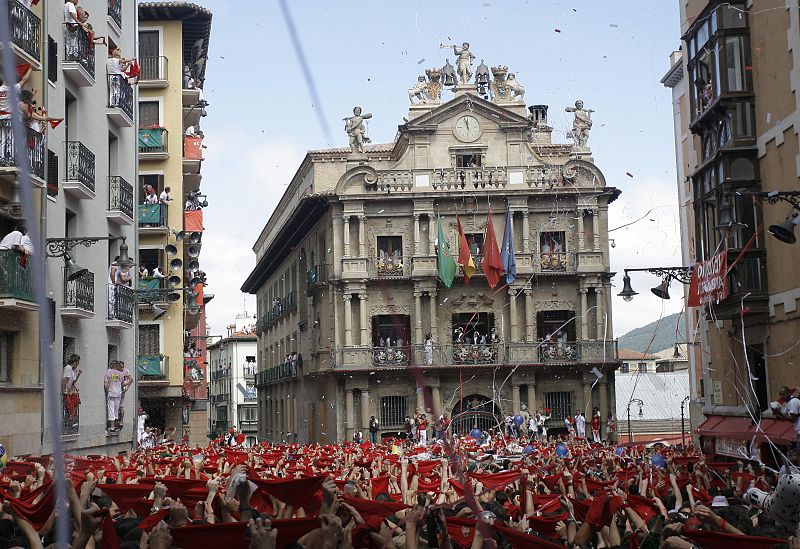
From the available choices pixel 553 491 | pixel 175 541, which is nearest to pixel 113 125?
pixel 553 491

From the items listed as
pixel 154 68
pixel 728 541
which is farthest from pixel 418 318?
pixel 728 541

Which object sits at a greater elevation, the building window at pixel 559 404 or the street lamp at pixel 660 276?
the street lamp at pixel 660 276

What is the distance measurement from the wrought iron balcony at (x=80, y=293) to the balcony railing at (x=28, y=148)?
3628 millimetres

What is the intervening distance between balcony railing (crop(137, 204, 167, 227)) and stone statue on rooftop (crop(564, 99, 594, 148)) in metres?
20.7

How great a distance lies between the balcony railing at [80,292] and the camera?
25.1m

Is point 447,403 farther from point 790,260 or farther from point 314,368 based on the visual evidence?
point 790,260

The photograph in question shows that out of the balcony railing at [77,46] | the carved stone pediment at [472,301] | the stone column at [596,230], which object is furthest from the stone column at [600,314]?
the balcony railing at [77,46]

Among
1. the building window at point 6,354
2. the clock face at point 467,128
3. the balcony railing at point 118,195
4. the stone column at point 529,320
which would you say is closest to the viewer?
the building window at point 6,354

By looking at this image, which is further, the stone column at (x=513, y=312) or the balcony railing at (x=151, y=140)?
the stone column at (x=513, y=312)

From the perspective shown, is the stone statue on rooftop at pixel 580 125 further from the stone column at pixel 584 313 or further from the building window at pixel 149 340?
the building window at pixel 149 340

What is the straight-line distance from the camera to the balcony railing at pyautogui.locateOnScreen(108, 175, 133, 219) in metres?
29.5

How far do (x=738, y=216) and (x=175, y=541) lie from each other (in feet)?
61.6

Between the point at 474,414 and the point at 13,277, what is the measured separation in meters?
33.5

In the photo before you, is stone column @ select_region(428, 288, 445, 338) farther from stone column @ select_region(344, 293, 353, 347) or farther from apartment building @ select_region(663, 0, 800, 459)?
apartment building @ select_region(663, 0, 800, 459)
